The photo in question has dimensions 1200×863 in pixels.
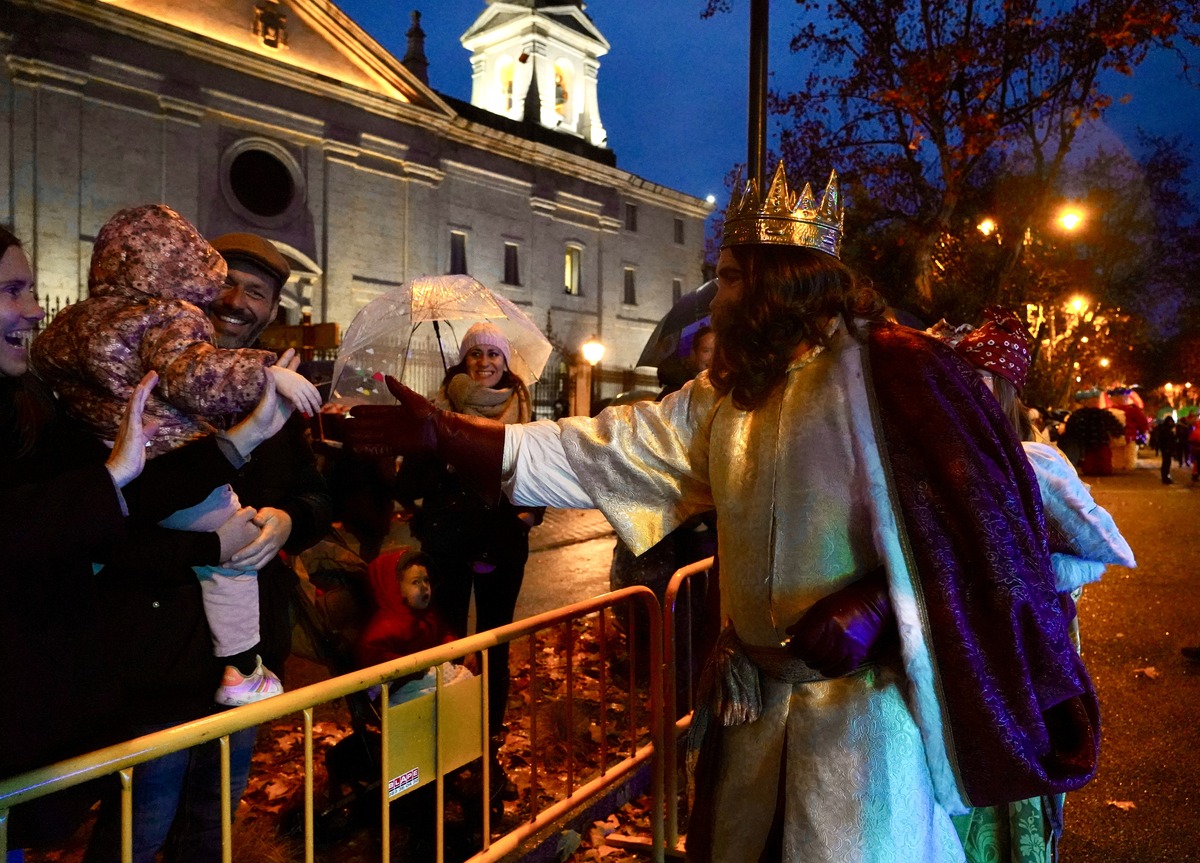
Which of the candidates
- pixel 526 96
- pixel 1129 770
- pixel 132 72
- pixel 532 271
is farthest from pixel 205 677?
pixel 526 96

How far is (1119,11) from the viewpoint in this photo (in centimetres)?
1344

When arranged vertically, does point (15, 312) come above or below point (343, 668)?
above

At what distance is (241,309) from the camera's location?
2.81 meters

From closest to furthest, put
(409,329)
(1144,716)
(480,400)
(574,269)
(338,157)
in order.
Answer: (480,400) → (409,329) → (1144,716) → (338,157) → (574,269)

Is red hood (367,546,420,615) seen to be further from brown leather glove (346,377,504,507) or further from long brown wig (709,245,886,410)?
long brown wig (709,245,886,410)

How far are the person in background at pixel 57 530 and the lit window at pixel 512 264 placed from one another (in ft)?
112

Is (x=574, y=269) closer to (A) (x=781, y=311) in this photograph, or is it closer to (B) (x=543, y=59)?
(B) (x=543, y=59)

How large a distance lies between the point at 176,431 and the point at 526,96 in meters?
41.5

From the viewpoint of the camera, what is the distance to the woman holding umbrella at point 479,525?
4.00 metres

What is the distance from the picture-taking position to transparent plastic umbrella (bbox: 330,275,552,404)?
472 centimetres

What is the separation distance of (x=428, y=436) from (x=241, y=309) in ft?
3.22

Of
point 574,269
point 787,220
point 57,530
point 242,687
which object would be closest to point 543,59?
point 574,269

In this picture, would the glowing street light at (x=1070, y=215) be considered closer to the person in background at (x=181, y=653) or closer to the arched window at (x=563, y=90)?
A: the person in background at (x=181, y=653)

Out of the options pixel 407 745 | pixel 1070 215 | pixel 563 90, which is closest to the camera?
pixel 407 745
